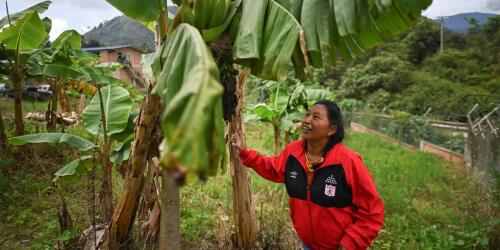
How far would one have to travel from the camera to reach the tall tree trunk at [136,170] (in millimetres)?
2344

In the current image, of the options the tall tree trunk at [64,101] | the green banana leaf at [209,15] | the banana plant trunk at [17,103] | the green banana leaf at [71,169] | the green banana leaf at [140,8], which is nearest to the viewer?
the green banana leaf at [209,15]

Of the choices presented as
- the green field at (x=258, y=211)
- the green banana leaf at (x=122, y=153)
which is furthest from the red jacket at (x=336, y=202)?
the green banana leaf at (x=122, y=153)

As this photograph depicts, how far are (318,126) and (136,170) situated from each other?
52.5 inches

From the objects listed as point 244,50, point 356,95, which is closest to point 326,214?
point 244,50

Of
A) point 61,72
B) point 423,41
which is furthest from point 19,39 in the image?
point 423,41

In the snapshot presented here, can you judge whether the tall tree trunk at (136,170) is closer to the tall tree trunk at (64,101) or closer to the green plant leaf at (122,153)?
the green plant leaf at (122,153)

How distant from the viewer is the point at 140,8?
2.00m

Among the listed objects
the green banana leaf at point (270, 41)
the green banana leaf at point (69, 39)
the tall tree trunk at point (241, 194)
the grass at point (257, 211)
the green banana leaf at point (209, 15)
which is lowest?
the grass at point (257, 211)

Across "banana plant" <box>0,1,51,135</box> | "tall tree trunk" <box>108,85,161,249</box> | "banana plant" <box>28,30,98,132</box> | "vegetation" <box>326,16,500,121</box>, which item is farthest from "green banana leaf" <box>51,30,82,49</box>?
"vegetation" <box>326,16,500,121</box>

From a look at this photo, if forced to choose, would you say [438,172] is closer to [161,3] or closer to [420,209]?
[420,209]

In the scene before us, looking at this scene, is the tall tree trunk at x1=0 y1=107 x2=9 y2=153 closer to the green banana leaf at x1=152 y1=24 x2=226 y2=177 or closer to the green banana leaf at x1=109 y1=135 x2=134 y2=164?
the green banana leaf at x1=109 y1=135 x2=134 y2=164

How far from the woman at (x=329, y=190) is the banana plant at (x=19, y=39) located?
11.2ft

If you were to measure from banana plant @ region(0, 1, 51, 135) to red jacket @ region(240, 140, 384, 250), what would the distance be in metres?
3.44

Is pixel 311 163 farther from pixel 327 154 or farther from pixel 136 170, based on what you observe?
pixel 136 170
